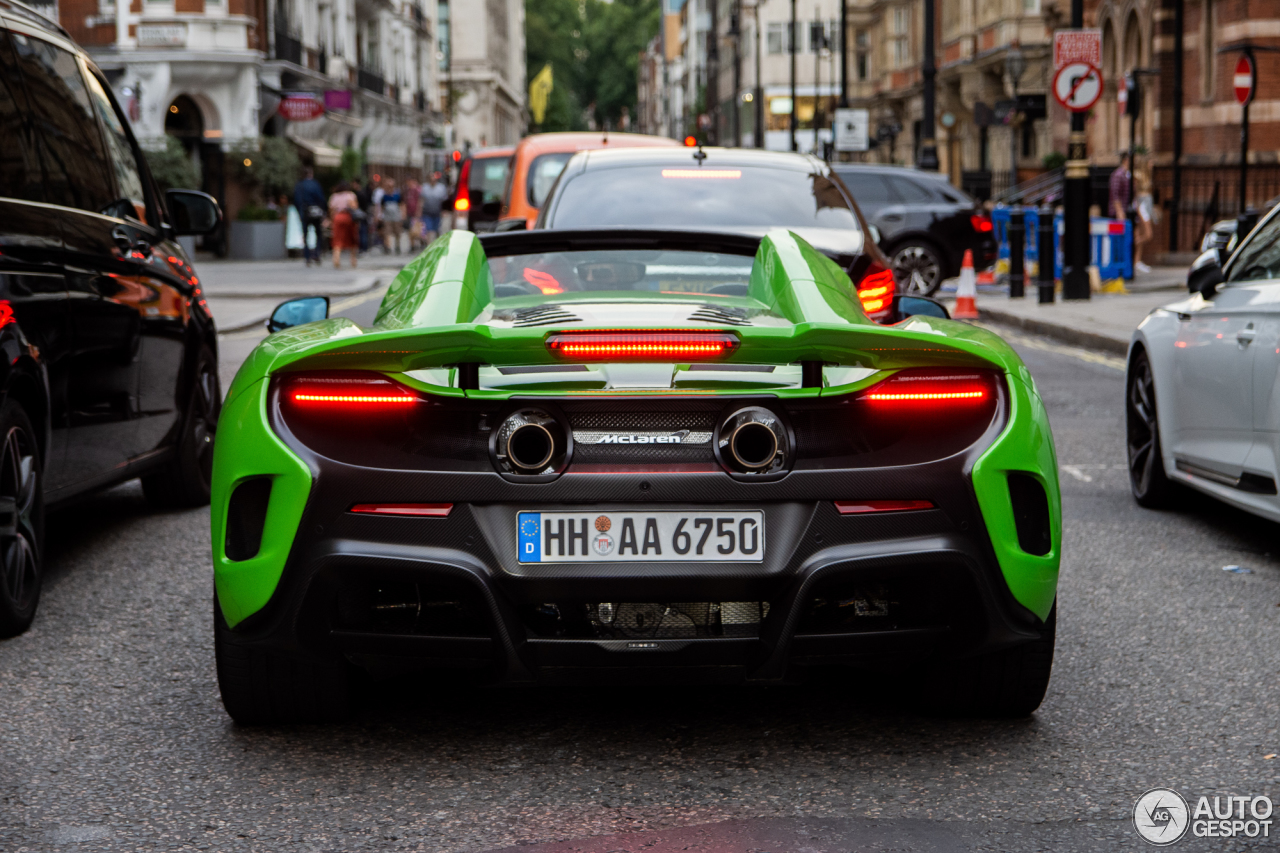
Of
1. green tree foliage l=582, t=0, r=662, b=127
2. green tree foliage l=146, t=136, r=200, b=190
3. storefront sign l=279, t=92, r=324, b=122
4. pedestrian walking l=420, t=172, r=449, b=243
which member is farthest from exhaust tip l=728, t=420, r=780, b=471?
green tree foliage l=582, t=0, r=662, b=127

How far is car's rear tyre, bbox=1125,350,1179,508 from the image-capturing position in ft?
23.9

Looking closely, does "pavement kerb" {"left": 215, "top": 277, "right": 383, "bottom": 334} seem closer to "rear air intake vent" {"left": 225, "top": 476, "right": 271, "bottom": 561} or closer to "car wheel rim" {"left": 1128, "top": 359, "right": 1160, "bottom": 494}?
"car wheel rim" {"left": 1128, "top": 359, "right": 1160, "bottom": 494}

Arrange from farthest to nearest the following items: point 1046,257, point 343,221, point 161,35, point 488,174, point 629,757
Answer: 1. point 161,35
2. point 343,221
3. point 488,174
4. point 1046,257
5. point 629,757

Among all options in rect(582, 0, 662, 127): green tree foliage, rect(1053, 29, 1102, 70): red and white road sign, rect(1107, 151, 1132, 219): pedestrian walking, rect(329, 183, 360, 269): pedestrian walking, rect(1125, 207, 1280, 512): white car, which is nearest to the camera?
rect(1125, 207, 1280, 512): white car

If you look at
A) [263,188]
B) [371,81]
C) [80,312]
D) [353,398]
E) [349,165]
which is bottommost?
[353,398]

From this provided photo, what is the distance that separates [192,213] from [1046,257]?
14.2 m

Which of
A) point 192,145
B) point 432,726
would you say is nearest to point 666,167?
point 432,726

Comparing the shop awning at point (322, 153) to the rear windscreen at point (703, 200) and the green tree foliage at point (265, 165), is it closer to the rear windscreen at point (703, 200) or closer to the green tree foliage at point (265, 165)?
the green tree foliage at point (265, 165)

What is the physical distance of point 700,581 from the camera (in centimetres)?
357

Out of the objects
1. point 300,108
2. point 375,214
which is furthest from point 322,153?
point 300,108

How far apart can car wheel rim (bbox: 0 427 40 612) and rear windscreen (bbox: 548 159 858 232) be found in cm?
328

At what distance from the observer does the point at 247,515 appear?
3.73m

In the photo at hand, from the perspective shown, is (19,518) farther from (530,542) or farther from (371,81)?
(371,81)

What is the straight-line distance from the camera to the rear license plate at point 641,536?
140 inches
